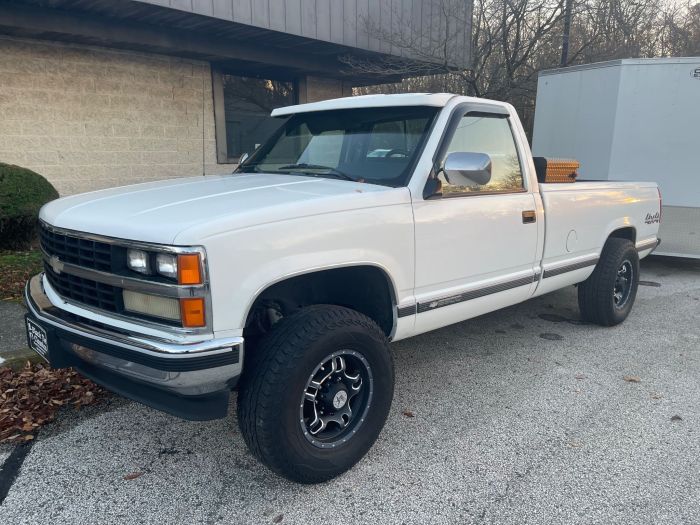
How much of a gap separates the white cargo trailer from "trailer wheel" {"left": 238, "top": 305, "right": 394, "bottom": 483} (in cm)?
649

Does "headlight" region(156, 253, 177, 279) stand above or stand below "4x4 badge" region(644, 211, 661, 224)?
above

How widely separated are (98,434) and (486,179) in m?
2.79

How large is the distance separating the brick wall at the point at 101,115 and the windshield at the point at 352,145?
5.05m

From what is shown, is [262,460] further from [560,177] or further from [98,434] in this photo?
[560,177]

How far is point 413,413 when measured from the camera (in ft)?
11.6

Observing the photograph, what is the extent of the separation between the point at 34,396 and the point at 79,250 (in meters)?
1.57

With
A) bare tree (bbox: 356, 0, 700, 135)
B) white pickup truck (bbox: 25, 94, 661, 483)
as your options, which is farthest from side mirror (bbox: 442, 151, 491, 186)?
bare tree (bbox: 356, 0, 700, 135)

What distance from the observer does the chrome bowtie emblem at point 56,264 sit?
9.05 ft

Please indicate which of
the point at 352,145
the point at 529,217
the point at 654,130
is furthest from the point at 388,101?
the point at 654,130

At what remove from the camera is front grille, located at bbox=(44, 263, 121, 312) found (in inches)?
98.8

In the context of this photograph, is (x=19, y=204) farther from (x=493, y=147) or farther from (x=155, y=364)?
(x=493, y=147)

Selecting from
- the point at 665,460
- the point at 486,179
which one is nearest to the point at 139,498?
the point at 486,179

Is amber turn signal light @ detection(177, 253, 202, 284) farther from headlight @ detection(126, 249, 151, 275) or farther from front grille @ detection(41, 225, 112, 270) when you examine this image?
front grille @ detection(41, 225, 112, 270)

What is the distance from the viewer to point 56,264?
280 centimetres
